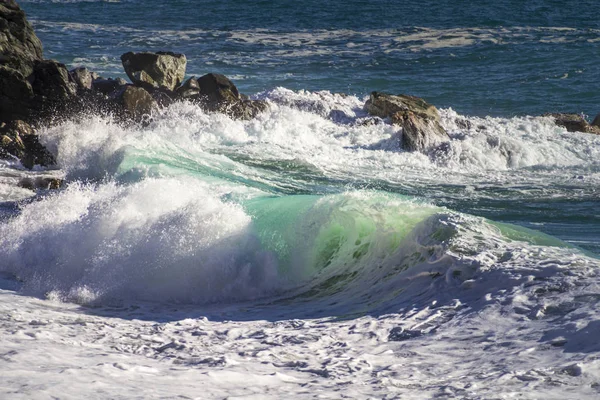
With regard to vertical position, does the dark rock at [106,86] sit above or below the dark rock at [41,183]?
above

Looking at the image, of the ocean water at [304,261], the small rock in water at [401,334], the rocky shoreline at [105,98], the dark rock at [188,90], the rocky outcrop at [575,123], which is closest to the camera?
the ocean water at [304,261]

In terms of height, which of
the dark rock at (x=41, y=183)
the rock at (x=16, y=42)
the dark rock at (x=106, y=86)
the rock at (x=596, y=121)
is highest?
the rock at (x=16, y=42)

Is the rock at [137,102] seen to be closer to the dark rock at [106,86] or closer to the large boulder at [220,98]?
the dark rock at [106,86]

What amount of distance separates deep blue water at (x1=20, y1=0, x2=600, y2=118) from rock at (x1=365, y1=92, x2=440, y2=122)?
230cm

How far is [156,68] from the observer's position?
730 inches

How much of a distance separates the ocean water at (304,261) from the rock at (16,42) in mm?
2185

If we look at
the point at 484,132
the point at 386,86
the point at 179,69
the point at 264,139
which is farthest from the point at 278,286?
the point at 386,86

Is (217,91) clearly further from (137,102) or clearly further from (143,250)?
(143,250)

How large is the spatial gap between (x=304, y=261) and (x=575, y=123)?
12.5 meters

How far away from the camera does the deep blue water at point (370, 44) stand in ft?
78.1

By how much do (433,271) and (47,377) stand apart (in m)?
3.10

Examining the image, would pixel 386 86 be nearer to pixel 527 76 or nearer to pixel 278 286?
pixel 527 76

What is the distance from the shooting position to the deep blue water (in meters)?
23.8

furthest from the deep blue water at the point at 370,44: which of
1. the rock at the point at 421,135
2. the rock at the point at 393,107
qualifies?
the rock at the point at 421,135
